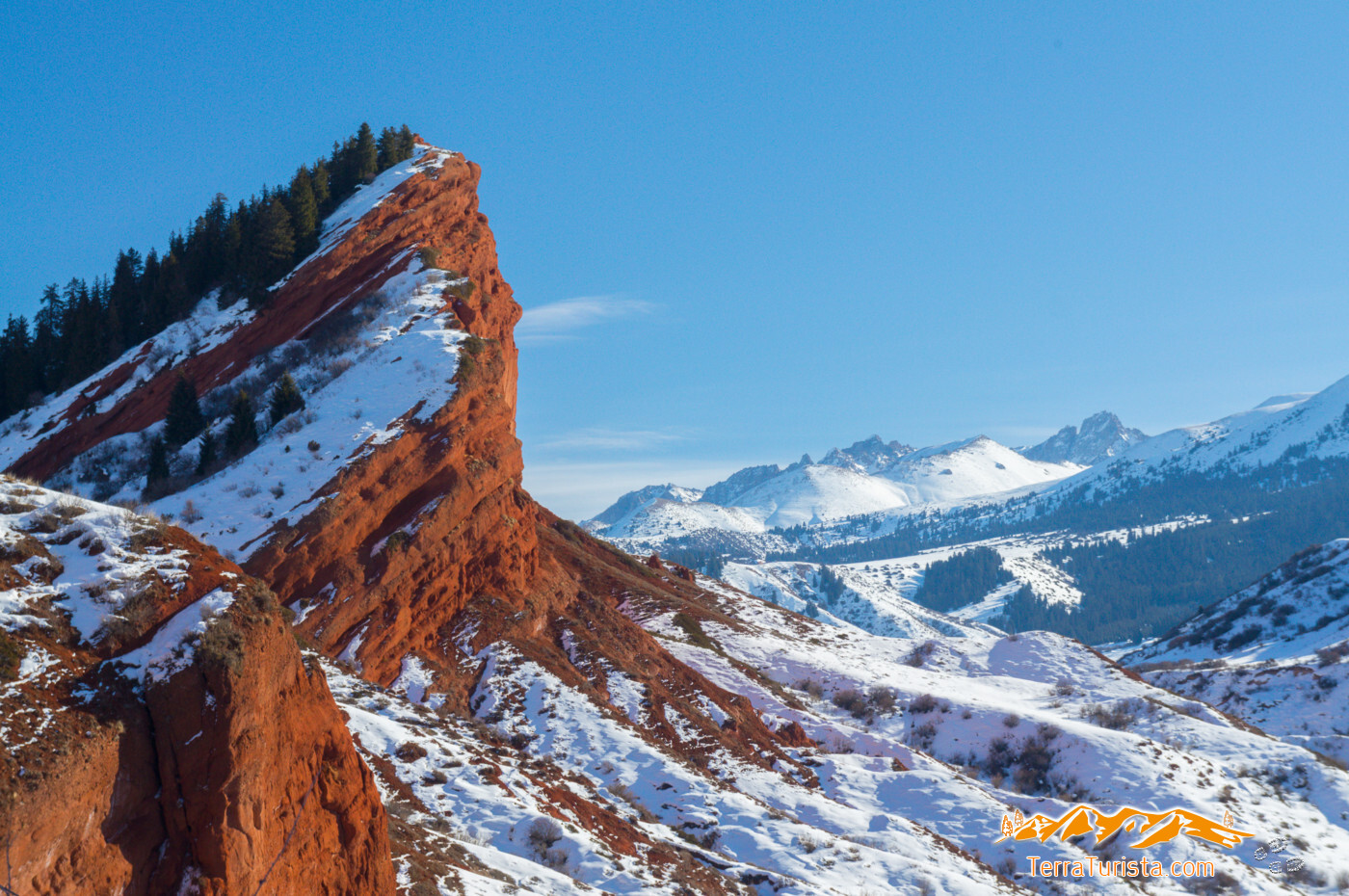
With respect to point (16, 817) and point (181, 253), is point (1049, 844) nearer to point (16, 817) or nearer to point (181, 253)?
point (16, 817)

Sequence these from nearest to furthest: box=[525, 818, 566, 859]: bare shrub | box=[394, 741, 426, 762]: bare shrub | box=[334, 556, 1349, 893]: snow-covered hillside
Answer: box=[525, 818, 566, 859]: bare shrub, box=[394, 741, 426, 762]: bare shrub, box=[334, 556, 1349, 893]: snow-covered hillside

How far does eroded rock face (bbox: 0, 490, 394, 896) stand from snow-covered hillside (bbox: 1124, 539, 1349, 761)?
62.5 meters

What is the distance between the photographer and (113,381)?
52344 mm

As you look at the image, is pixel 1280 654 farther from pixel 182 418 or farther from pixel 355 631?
pixel 182 418

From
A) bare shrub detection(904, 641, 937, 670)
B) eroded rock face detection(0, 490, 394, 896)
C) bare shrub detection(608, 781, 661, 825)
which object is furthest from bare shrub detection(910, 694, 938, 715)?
eroded rock face detection(0, 490, 394, 896)

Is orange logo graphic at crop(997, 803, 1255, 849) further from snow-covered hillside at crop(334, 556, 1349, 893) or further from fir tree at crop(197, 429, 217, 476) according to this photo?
fir tree at crop(197, 429, 217, 476)

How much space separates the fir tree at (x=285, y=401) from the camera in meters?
38.6

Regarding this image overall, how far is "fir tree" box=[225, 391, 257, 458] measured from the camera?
38.1m

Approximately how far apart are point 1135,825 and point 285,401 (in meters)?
43.4

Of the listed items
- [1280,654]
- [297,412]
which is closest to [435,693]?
[297,412]

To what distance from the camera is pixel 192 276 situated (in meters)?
63.7

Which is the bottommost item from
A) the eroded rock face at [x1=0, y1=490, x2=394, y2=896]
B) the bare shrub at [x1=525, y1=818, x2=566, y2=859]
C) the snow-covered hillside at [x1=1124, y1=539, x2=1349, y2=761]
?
the snow-covered hillside at [x1=1124, y1=539, x2=1349, y2=761]

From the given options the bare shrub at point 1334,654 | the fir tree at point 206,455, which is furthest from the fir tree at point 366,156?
the bare shrub at point 1334,654

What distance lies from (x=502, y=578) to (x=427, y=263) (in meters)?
21.3
